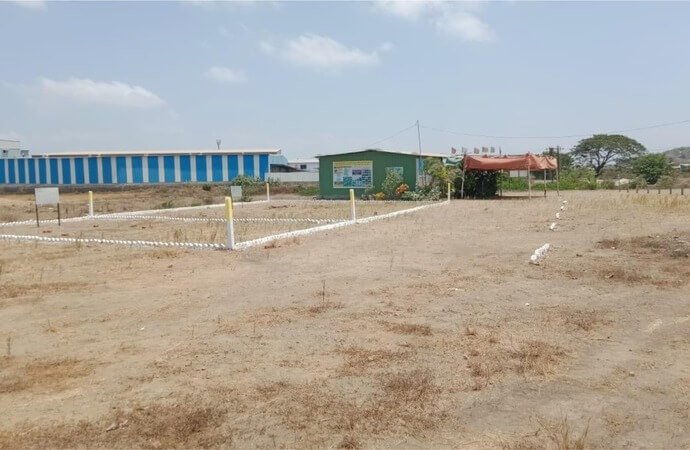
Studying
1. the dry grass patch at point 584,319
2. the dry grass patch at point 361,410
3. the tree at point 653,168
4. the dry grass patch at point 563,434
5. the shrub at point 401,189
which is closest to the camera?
the dry grass patch at point 563,434

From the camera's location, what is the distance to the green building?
34.1 m

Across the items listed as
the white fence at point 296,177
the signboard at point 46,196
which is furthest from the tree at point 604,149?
the signboard at point 46,196

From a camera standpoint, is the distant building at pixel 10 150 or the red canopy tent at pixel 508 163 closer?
the red canopy tent at pixel 508 163

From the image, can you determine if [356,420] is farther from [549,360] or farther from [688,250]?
[688,250]

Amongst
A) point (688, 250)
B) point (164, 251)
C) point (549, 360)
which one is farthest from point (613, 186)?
point (549, 360)

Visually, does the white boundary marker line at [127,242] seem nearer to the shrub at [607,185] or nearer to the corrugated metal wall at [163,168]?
the shrub at [607,185]

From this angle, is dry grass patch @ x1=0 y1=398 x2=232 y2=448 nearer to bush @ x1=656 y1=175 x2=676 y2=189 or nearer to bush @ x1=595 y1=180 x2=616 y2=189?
bush @ x1=656 y1=175 x2=676 y2=189

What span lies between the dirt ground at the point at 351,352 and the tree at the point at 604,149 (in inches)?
2431

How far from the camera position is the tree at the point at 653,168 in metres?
48.7

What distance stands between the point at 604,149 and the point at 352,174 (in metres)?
43.8

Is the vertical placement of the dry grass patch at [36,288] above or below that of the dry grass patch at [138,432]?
above

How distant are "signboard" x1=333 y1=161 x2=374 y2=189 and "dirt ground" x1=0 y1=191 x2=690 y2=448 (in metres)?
24.4

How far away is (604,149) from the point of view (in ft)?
224

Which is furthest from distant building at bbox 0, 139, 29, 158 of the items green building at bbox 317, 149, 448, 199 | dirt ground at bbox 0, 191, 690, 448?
dirt ground at bbox 0, 191, 690, 448
